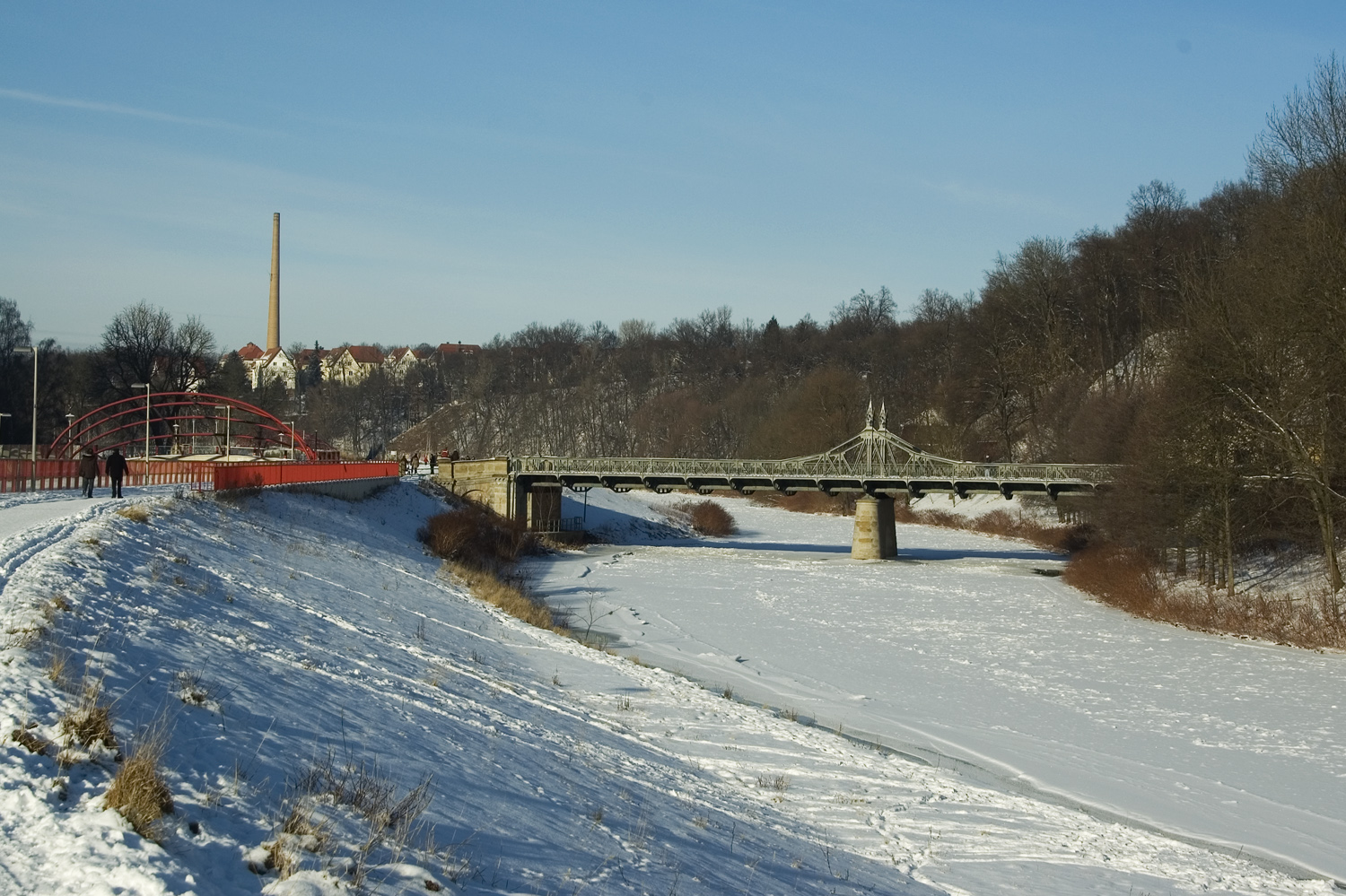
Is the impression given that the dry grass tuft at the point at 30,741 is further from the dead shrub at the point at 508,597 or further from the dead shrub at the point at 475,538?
the dead shrub at the point at 475,538

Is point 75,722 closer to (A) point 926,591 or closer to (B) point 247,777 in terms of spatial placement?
(B) point 247,777

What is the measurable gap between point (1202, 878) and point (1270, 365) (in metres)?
25.7

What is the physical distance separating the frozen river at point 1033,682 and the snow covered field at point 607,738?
0.12m

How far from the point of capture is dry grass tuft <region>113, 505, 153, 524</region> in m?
25.2

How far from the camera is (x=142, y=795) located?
7109 mm

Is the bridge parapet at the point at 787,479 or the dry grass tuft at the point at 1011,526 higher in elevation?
the bridge parapet at the point at 787,479

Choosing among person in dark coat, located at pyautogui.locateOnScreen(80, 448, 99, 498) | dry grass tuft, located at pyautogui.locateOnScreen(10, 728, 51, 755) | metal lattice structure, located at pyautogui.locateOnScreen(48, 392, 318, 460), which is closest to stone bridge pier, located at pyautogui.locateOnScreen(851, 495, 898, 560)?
metal lattice structure, located at pyautogui.locateOnScreen(48, 392, 318, 460)

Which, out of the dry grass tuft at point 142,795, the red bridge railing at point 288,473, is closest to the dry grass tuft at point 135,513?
the red bridge railing at point 288,473

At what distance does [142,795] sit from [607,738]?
8563 millimetres

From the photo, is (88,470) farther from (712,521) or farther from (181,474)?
(712,521)

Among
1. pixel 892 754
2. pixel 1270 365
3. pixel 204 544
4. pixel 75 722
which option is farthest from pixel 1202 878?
pixel 1270 365

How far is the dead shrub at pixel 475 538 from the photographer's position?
160ft

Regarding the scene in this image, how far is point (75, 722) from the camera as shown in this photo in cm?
800

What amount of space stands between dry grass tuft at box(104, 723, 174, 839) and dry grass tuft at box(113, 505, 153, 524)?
19.2m
